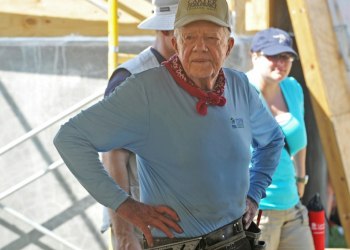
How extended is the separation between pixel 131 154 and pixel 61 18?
90.4 inches

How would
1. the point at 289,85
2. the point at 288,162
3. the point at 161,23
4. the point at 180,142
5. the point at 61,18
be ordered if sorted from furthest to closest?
the point at 61,18
the point at 289,85
the point at 288,162
the point at 161,23
the point at 180,142

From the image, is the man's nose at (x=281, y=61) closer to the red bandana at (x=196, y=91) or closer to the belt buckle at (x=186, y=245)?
the red bandana at (x=196, y=91)

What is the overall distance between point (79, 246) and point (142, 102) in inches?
119

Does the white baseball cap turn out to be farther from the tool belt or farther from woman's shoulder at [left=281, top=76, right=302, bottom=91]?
woman's shoulder at [left=281, top=76, right=302, bottom=91]

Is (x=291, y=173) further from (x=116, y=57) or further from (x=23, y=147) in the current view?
(x=23, y=147)

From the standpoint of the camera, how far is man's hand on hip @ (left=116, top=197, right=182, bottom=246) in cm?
187

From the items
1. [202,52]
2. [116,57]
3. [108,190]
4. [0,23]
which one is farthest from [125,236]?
[0,23]

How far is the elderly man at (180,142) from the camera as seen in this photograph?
73.7 inches

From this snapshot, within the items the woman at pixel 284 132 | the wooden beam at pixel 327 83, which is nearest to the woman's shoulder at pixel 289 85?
the woman at pixel 284 132

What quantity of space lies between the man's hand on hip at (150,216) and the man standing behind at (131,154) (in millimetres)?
427

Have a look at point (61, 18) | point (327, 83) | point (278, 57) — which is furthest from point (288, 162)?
point (61, 18)

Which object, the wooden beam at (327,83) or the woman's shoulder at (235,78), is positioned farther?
the wooden beam at (327,83)

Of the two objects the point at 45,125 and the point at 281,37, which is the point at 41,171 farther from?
the point at 281,37

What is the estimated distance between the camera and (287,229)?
3.34 m
